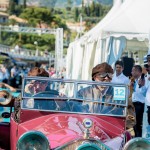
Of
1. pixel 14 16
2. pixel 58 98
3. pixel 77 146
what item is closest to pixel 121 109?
pixel 58 98

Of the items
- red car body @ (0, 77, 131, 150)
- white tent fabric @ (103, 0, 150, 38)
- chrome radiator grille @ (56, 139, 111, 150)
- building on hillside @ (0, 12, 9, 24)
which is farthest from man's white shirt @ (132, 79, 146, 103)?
building on hillside @ (0, 12, 9, 24)

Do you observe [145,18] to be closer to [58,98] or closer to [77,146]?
[58,98]

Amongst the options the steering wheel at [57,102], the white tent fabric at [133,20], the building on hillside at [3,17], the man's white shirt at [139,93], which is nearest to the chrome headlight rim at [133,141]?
the steering wheel at [57,102]

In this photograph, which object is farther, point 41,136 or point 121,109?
point 121,109

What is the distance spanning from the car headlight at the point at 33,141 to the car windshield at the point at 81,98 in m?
1.22

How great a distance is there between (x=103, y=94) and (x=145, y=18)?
20.5 ft

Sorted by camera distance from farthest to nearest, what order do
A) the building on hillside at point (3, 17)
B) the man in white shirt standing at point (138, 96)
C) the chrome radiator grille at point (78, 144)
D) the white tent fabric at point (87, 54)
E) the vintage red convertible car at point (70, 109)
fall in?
1. the building on hillside at point (3, 17)
2. the white tent fabric at point (87, 54)
3. the man in white shirt standing at point (138, 96)
4. the vintage red convertible car at point (70, 109)
5. the chrome radiator grille at point (78, 144)

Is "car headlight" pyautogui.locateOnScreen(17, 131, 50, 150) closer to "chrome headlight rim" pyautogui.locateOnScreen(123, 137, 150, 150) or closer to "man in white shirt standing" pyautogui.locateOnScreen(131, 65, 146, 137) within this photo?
"chrome headlight rim" pyautogui.locateOnScreen(123, 137, 150, 150)

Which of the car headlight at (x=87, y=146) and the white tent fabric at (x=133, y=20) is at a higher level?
the white tent fabric at (x=133, y=20)

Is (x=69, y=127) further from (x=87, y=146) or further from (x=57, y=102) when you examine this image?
(x=87, y=146)

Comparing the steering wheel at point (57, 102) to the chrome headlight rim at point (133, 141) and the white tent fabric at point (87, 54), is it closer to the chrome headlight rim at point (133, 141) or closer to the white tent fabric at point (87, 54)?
the chrome headlight rim at point (133, 141)

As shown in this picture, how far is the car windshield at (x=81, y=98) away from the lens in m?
6.66

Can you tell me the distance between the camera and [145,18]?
12680mm

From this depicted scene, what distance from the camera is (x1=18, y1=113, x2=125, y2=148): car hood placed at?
19.4 feet
